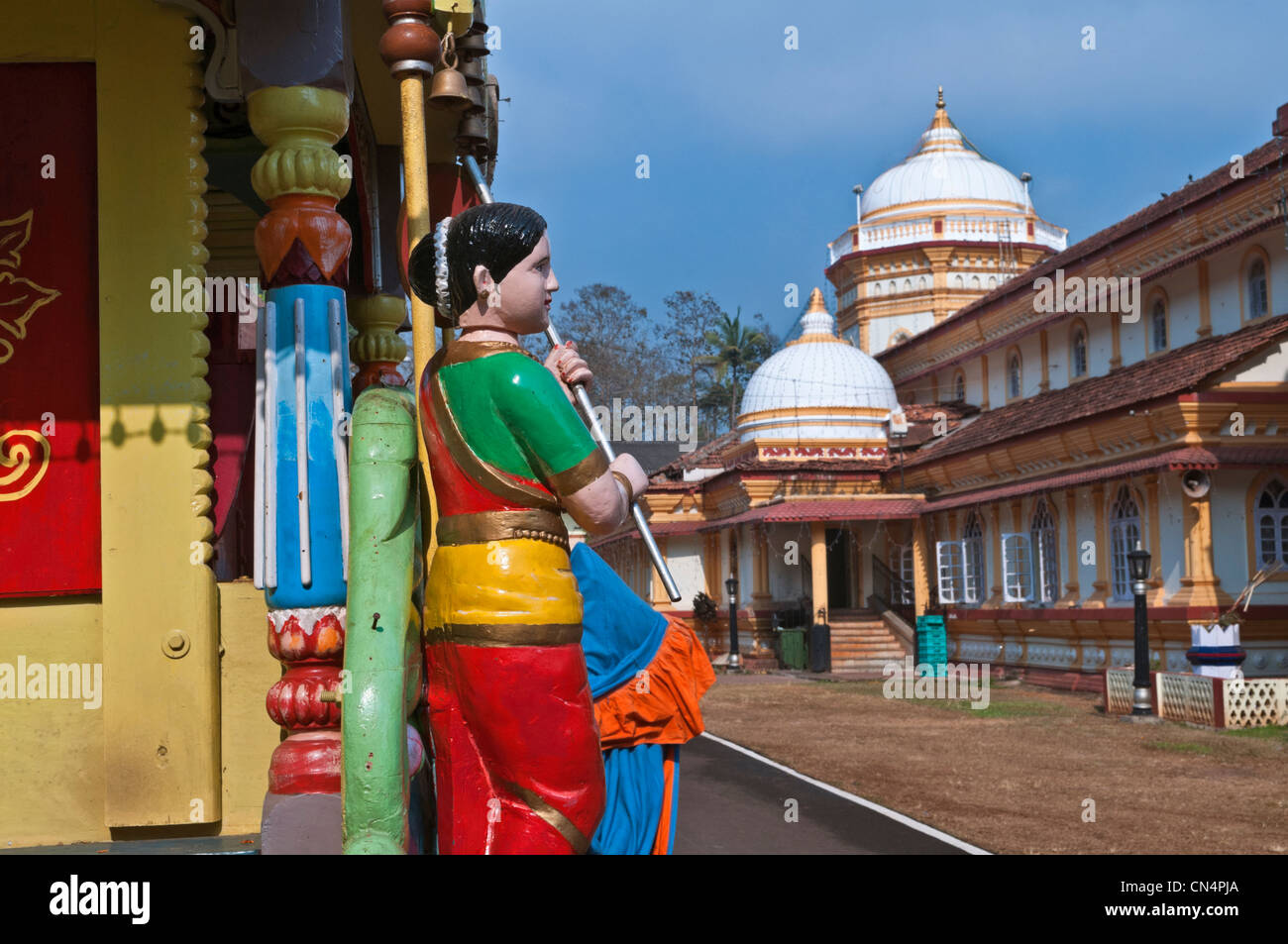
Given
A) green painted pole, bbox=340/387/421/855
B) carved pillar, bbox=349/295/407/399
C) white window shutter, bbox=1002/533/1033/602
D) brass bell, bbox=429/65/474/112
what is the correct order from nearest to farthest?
1. green painted pole, bbox=340/387/421/855
2. brass bell, bbox=429/65/474/112
3. carved pillar, bbox=349/295/407/399
4. white window shutter, bbox=1002/533/1033/602

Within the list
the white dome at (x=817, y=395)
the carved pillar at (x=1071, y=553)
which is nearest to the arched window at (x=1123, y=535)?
the carved pillar at (x=1071, y=553)

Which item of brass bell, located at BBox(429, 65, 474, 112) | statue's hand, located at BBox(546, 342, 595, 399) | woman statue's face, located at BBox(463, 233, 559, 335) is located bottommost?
statue's hand, located at BBox(546, 342, 595, 399)

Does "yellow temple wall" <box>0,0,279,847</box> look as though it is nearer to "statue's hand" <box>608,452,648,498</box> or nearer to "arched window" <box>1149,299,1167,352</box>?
"statue's hand" <box>608,452,648,498</box>

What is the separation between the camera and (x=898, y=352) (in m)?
38.3

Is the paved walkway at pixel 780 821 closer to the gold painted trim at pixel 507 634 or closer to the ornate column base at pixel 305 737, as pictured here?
the ornate column base at pixel 305 737

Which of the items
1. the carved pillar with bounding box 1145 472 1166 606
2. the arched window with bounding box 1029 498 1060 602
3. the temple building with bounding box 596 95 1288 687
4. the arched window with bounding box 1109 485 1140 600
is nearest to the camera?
the temple building with bounding box 596 95 1288 687

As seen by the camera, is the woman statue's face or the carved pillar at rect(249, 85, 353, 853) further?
the carved pillar at rect(249, 85, 353, 853)

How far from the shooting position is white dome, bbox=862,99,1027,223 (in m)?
40.8

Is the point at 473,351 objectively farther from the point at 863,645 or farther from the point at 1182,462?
the point at 863,645

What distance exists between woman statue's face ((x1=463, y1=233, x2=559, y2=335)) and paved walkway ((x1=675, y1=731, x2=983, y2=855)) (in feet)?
12.7

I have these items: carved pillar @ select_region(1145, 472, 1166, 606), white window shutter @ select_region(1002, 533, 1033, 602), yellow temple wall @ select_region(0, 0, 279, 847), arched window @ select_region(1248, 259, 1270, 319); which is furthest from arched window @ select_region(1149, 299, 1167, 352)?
yellow temple wall @ select_region(0, 0, 279, 847)
